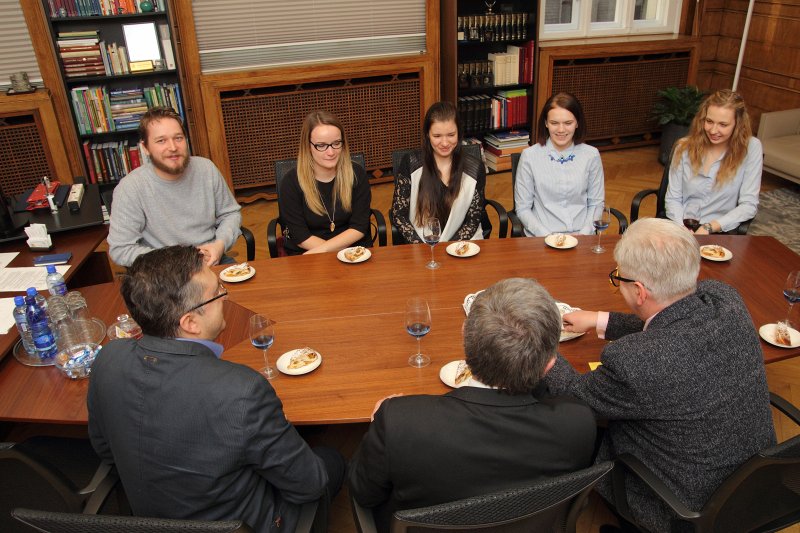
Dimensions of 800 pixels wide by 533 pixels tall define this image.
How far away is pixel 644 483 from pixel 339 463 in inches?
38.2

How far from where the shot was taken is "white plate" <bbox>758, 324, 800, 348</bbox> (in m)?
2.09

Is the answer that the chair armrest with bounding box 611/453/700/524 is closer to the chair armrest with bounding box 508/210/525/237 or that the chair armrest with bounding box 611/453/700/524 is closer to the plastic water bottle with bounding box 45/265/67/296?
the chair armrest with bounding box 508/210/525/237

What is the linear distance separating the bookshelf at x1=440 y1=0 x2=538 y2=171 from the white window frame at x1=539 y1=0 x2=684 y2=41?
Result: 444mm

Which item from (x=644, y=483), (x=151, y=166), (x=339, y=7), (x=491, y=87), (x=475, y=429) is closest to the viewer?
(x=475, y=429)

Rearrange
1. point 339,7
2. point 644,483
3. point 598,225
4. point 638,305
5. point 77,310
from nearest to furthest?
point 644,483 → point 638,305 → point 77,310 → point 598,225 → point 339,7

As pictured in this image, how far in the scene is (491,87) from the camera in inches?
233

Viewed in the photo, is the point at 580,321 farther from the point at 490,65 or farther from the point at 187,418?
the point at 490,65

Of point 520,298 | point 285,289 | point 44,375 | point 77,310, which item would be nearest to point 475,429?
point 520,298

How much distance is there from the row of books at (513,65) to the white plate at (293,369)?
4.52m

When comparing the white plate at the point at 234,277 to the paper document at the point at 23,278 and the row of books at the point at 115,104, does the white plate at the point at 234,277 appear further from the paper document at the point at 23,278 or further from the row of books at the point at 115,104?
the row of books at the point at 115,104

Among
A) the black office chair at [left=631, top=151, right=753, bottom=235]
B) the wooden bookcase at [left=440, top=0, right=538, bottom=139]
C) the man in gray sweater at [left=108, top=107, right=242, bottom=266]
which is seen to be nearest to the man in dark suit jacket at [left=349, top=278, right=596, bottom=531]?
the man in gray sweater at [left=108, top=107, right=242, bottom=266]

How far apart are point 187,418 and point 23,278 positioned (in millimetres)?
1741

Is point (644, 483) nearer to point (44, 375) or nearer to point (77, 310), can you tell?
point (44, 375)

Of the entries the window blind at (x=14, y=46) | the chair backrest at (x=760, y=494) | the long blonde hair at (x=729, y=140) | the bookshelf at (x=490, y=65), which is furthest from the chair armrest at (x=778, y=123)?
the window blind at (x=14, y=46)
